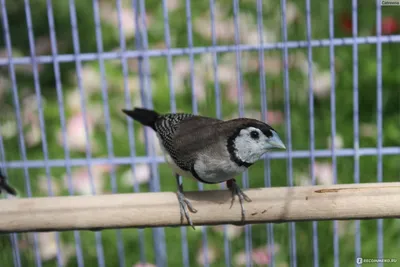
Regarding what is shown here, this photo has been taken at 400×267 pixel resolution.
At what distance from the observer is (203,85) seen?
126 inches

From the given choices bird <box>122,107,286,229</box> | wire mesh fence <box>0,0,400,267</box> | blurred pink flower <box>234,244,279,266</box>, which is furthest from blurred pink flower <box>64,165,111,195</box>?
bird <box>122,107,286,229</box>

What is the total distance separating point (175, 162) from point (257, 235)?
85 cm

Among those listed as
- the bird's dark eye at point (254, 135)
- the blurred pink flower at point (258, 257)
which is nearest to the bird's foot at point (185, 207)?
Answer: the bird's dark eye at point (254, 135)

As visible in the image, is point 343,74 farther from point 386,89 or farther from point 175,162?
point 175,162

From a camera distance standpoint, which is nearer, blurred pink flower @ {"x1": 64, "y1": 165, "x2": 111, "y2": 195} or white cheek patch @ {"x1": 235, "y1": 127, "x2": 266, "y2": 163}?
white cheek patch @ {"x1": 235, "y1": 127, "x2": 266, "y2": 163}

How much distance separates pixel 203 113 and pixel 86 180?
558mm

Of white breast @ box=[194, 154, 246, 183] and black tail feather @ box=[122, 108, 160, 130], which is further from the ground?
black tail feather @ box=[122, 108, 160, 130]

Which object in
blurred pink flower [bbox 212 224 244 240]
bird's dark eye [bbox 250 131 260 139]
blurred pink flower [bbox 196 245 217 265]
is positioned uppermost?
bird's dark eye [bbox 250 131 260 139]

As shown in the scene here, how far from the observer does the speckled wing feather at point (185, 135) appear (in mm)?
1930

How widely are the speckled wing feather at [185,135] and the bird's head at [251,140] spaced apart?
0.08m

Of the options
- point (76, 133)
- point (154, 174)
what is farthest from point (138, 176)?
point (154, 174)

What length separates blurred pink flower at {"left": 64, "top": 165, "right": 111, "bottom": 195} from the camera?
296cm

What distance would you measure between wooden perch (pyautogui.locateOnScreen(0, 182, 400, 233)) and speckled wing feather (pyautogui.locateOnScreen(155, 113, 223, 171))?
0.15 metres

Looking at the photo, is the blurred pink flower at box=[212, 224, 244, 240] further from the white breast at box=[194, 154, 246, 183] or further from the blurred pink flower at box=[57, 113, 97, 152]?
the white breast at box=[194, 154, 246, 183]
